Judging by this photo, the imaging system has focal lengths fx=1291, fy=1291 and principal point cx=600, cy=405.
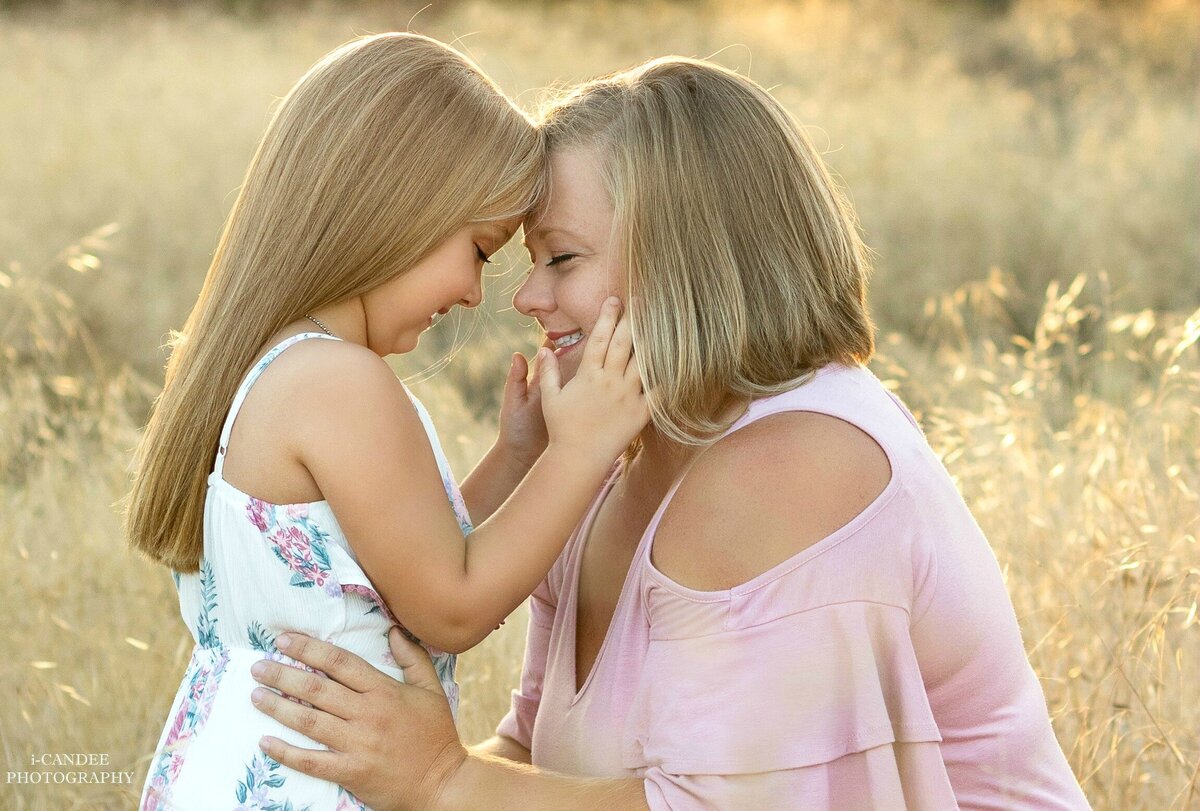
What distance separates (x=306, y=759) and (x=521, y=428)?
2.96 ft

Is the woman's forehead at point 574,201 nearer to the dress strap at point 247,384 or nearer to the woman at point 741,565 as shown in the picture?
the woman at point 741,565

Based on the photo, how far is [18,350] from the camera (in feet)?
18.8

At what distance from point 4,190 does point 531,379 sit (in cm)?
602

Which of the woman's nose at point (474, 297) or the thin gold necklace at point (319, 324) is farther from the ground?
the thin gold necklace at point (319, 324)

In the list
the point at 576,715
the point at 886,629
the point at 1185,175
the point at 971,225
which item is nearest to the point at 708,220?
the point at 886,629

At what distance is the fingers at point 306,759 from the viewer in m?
2.05

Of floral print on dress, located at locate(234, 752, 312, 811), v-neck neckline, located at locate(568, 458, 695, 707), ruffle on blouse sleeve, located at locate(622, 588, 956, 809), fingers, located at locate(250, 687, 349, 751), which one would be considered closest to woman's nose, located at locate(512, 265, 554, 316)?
v-neck neckline, located at locate(568, 458, 695, 707)

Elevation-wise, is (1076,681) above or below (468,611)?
below

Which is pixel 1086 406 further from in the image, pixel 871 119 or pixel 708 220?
pixel 871 119

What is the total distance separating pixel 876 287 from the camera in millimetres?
7730

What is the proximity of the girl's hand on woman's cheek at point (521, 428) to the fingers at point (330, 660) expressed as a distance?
722 millimetres

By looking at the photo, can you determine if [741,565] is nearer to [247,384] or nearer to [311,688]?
[311,688]

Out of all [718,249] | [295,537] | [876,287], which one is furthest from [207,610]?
[876,287]

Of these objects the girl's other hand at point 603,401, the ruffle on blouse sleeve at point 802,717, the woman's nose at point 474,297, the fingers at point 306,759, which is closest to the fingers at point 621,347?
the girl's other hand at point 603,401
